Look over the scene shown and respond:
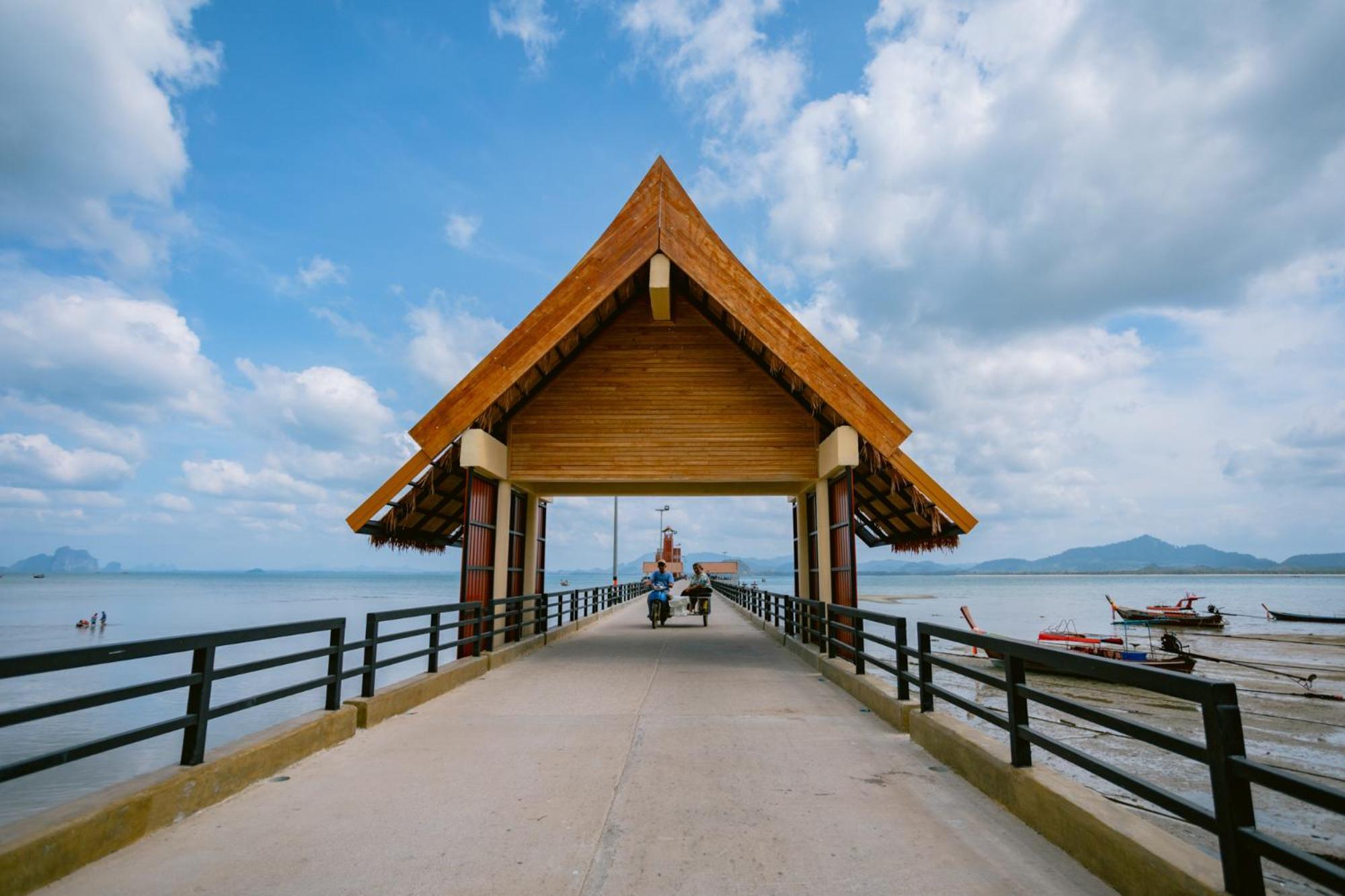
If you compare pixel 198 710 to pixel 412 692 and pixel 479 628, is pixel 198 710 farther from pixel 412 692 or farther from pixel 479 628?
pixel 479 628

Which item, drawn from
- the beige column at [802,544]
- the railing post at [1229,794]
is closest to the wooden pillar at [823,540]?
the beige column at [802,544]

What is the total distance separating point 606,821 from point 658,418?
7.93 meters

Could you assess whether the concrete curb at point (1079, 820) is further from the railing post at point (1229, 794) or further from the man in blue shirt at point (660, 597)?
the man in blue shirt at point (660, 597)

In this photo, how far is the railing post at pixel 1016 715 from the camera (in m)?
4.04

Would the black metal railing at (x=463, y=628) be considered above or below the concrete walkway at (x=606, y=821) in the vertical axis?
above

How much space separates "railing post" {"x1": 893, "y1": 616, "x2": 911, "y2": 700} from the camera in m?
6.19

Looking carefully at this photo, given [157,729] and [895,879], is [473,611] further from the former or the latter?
[895,879]

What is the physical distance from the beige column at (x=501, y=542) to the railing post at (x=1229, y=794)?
31.8 feet

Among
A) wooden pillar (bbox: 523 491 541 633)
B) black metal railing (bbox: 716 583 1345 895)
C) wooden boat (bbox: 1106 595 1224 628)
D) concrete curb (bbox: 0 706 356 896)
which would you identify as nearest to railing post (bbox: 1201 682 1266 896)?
black metal railing (bbox: 716 583 1345 895)

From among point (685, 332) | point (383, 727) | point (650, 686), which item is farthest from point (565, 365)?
point (383, 727)

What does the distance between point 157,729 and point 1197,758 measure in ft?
16.1

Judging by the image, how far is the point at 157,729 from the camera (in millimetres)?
3832

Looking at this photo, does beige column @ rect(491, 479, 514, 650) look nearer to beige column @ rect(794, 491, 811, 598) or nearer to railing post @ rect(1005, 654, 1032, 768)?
beige column @ rect(794, 491, 811, 598)

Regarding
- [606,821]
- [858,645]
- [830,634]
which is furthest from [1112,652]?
[606,821]
